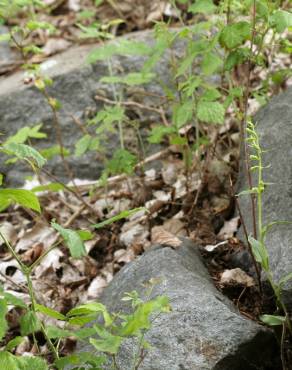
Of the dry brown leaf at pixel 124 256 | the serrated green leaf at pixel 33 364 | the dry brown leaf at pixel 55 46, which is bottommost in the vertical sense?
the dry brown leaf at pixel 124 256

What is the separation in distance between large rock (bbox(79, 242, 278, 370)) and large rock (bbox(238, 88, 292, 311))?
238 millimetres

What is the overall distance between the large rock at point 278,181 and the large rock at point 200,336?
0.78ft

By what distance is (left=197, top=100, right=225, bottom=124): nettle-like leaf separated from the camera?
267 cm

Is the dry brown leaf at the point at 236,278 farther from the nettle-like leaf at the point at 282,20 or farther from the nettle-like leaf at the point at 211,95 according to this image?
the nettle-like leaf at the point at 282,20

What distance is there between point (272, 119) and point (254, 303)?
0.97 metres

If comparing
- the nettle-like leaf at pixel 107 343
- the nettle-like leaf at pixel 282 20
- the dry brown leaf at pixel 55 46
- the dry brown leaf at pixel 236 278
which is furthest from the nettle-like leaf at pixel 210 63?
the dry brown leaf at pixel 55 46

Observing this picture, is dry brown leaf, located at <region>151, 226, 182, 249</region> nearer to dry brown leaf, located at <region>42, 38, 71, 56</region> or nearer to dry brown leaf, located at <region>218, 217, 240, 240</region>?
dry brown leaf, located at <region>218, 217, 240, 240</region>

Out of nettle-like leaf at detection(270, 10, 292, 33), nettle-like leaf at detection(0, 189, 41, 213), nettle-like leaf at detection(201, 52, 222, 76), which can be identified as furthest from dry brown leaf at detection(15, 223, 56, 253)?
nettle-like leaf at detection(270, 10, 292, 33)

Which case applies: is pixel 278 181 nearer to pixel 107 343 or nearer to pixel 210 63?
pixel 210 63

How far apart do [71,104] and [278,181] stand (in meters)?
2.14

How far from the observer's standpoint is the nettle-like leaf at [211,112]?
2.67 m

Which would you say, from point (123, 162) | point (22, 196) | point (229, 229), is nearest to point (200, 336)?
point (22, 196)

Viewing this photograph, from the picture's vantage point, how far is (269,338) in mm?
2029

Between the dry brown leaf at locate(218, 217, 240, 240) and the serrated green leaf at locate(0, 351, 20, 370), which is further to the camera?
the dry brown leaf at locate(218, 217, 240, 240)
